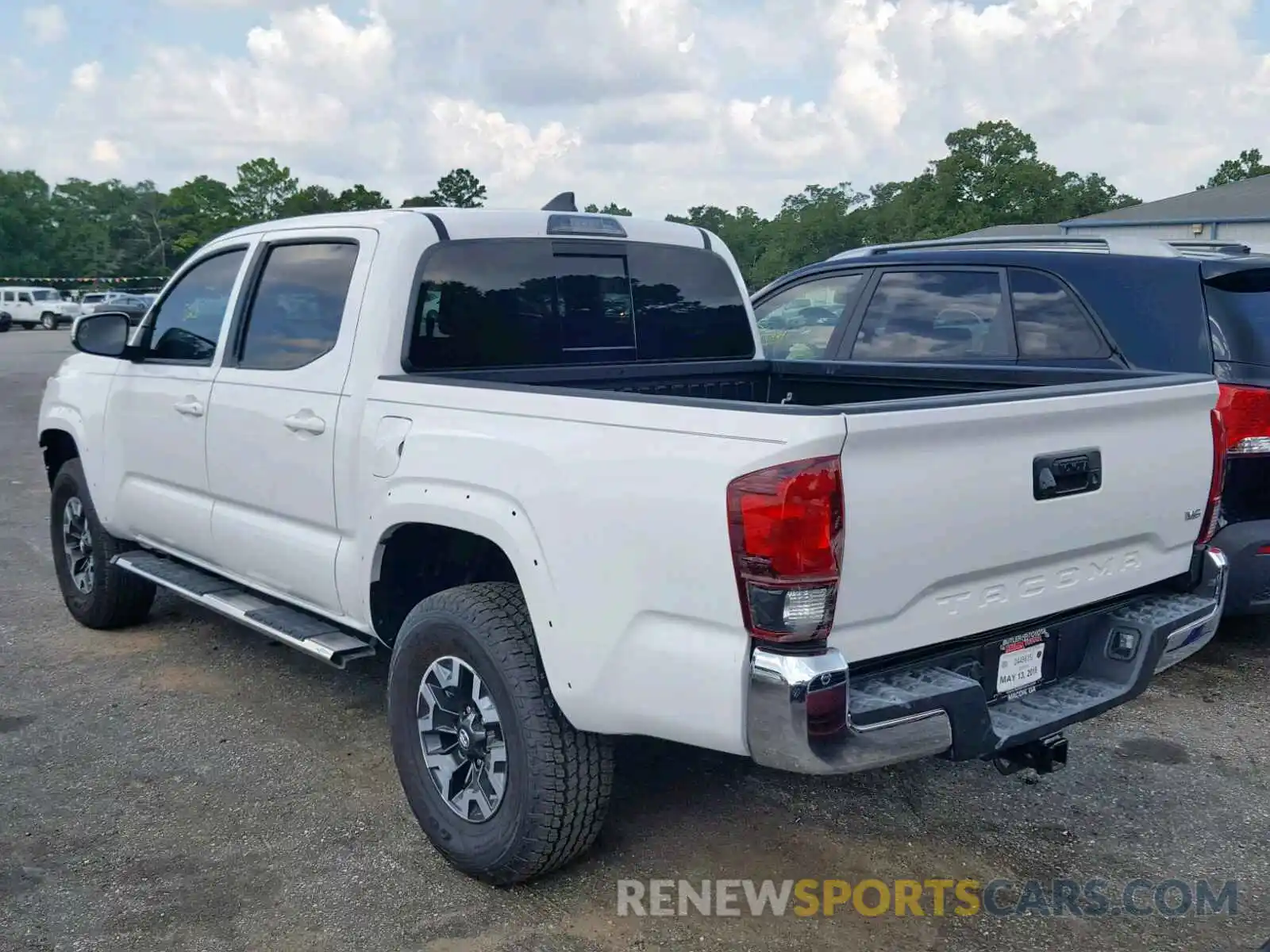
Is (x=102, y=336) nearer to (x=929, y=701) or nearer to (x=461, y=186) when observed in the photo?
(x=929, y=701)

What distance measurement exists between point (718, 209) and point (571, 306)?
33.0 m

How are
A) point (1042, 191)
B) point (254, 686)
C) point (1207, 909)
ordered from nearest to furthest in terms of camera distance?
point (1207, 909)
point (254, 686)
point (1042, 191)

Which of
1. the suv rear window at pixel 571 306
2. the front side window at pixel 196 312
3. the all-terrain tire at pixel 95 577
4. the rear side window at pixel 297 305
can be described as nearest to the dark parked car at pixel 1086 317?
the suv rear window at pixel 571 306

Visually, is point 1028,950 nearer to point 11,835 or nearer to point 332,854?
point 332,854

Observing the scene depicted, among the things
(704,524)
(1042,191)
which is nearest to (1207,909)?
(704,524)

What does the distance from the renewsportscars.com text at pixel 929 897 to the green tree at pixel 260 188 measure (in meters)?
101

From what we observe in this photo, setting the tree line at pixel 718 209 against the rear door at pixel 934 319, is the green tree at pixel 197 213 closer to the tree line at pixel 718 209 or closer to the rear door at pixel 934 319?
the tree line at pixel 718 209

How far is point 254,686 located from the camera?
4875mm

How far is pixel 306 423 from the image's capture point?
12.5 ft

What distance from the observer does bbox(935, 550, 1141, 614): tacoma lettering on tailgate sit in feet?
9.12

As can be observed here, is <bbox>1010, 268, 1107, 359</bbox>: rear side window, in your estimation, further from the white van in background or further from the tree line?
the white van in background

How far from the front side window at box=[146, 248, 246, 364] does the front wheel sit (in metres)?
1.91

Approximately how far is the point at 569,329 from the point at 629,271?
38 centimetres

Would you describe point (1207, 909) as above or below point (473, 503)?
below
